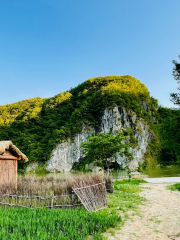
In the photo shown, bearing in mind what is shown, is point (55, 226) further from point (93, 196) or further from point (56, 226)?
point (93, 196)

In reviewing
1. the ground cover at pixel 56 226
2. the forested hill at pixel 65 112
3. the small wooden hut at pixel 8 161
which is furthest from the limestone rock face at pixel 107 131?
the ground cover at pixel 56 226

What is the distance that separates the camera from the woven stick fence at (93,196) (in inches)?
289

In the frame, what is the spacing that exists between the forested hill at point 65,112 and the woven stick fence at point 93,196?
4946 centimetres

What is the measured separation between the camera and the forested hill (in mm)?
59281

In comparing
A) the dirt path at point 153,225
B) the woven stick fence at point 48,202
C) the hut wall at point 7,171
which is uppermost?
the hut wall at point 7,171

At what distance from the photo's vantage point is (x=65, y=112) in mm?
72625

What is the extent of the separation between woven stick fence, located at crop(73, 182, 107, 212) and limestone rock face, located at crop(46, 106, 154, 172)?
45529 mm

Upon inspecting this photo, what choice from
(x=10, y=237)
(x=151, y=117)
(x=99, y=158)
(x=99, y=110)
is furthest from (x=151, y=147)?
(x=10, y=237)

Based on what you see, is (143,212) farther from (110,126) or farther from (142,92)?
(142,92)

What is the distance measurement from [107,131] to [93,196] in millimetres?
50246

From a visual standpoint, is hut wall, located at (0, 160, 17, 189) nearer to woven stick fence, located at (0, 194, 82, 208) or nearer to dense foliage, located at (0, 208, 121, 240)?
woven stick fence, located at (0, 194, 82, 208)

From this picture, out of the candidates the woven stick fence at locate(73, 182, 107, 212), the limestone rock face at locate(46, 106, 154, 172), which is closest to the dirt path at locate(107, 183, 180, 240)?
the woven stick fence at locate(73, 182, 107, 212)

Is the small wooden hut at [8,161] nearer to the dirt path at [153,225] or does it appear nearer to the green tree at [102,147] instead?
the dirt path at [153,225]

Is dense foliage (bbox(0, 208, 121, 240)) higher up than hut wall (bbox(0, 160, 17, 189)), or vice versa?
hut wall (bbox(0, 160, 17, 189))
